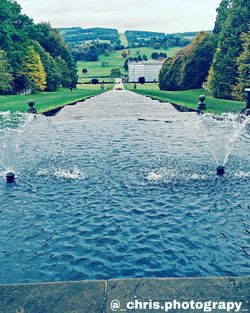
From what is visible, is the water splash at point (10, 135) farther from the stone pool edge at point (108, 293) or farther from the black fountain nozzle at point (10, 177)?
the stone pool edge at point (108, 293)

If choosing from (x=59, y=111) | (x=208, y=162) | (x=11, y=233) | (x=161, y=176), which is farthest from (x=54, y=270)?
(x=59, y=111)

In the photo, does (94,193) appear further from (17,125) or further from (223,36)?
(223,36)

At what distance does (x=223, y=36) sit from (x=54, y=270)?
139ft

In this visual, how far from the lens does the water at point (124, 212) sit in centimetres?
660

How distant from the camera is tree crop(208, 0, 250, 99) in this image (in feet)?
130

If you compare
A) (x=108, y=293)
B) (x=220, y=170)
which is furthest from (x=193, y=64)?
(x=108, y=293)

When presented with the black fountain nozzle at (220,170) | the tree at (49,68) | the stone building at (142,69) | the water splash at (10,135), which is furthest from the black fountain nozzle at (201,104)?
the stone building at (142,69)

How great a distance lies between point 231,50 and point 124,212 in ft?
120

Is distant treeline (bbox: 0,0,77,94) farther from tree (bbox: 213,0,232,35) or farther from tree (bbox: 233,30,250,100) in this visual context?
tree (bbox: 213,0,232,35)

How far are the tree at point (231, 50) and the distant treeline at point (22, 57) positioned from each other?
27.7m

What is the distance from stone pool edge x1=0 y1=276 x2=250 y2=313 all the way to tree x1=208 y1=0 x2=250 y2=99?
121 feet

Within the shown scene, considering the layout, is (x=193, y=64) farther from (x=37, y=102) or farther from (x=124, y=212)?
(x=124, y=212)

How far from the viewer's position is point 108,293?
4.49 metres

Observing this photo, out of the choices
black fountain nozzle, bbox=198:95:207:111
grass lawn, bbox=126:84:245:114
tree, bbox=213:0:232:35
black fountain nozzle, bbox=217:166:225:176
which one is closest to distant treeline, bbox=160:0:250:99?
grass lawn, bbox=126:84:245:114
